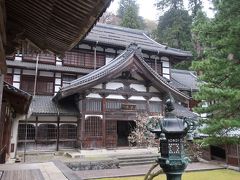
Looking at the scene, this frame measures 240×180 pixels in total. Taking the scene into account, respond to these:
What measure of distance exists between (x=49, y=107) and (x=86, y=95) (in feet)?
9.48

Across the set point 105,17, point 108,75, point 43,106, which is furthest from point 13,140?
point 105,17

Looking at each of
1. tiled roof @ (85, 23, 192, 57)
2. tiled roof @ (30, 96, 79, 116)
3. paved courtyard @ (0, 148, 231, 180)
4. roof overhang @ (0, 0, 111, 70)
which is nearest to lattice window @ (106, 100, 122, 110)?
tiled roof @ (30, 96, 79, 116)

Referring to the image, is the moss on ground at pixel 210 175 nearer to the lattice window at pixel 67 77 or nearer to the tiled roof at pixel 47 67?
the tiled roof at pixel 47 67

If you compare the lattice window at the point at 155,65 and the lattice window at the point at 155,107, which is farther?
the lattice window at the point at 155,65

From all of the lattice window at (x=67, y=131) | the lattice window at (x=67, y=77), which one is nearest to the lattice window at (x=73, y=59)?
the lattice window at (x=67, y=77)

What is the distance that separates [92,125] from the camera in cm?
1816

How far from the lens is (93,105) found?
60.5ft

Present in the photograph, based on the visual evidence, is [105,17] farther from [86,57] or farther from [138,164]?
[138,164]

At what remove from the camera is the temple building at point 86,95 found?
1792cm

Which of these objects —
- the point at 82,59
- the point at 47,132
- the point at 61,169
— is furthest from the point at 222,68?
the point at 82,59

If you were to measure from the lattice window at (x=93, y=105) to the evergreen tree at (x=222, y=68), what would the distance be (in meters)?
8.84

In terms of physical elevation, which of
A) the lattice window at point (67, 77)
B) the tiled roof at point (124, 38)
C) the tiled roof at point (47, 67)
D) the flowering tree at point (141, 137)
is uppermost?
the tiled roof at point (124, 38)

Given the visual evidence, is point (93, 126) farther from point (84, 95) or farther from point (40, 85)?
point (40, 85)

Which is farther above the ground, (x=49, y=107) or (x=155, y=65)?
(x=155, y=65)
